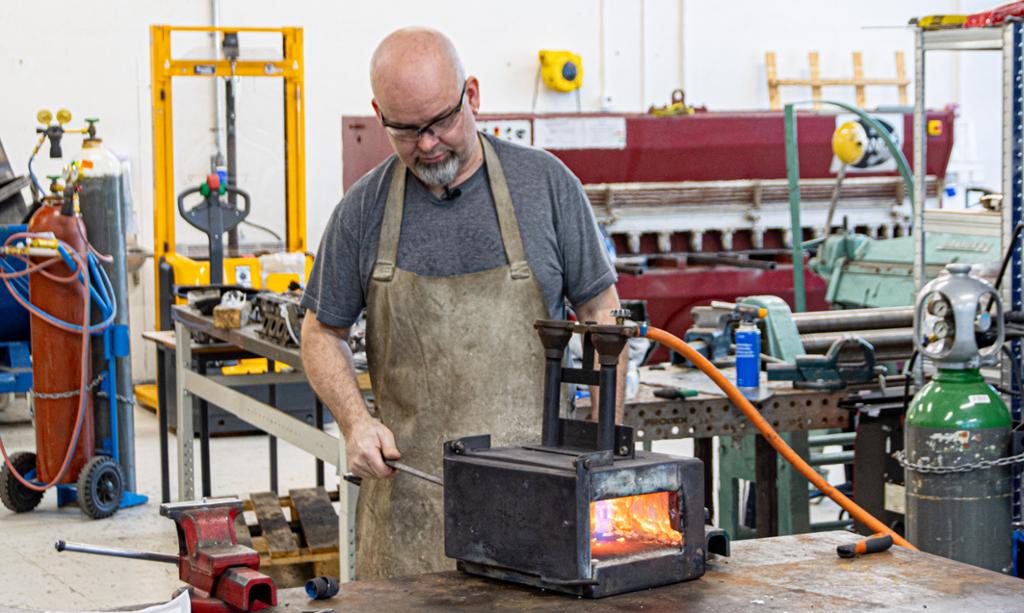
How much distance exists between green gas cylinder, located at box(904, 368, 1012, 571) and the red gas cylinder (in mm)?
2872

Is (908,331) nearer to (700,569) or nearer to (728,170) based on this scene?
(700,569)

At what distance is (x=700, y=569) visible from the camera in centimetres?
172

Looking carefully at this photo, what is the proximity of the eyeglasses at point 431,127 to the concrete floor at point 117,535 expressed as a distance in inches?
81.9

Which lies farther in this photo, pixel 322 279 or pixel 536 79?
pixel 536 79

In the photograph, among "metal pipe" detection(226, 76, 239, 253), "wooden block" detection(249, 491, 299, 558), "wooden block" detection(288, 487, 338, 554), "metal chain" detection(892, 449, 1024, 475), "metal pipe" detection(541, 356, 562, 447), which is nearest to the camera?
"metal pipe" detection(541, 356, 562, 447)

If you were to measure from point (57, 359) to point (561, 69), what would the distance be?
416 centimetres

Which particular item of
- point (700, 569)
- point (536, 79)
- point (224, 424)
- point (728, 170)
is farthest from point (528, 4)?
point (700, 569)

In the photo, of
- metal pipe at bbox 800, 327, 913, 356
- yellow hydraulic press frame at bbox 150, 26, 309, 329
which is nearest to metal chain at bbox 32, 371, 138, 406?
yellow hydraulic press frame at bbox 150, 26, 309, 329

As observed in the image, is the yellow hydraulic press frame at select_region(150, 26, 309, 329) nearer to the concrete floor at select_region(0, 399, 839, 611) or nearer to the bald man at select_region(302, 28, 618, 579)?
the concrete floor at select_region(0, 399, 839, 611)

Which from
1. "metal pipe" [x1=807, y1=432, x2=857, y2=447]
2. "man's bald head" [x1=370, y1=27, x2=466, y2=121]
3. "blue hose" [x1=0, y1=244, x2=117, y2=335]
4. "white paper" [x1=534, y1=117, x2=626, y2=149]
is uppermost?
"white paper" [x1=534, y1=117, x2=626, y2=149]

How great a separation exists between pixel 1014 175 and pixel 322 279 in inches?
71.9

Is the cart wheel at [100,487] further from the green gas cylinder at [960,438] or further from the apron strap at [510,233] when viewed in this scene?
the apron strap at [510,233]

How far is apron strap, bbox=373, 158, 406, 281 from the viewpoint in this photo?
2.19 metres

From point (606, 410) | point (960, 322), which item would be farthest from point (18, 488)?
point (606, 410)
